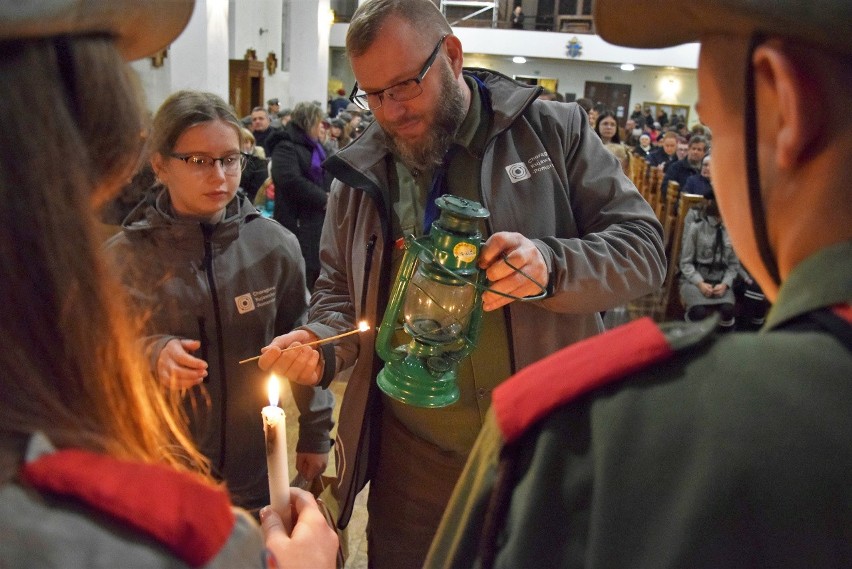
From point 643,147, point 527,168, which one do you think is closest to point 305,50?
point 643,147

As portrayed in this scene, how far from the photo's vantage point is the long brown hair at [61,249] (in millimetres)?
633

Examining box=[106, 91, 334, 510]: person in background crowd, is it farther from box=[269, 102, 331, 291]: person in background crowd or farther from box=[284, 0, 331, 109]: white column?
box=[284, 0, 331, 109]: white column

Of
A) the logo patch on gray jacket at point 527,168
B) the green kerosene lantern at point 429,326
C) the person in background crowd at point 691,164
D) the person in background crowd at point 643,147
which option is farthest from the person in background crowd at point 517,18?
the green kerosene lantern at point 429,326

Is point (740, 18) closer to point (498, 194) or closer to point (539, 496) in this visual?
point (539, 496)

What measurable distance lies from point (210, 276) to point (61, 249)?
1.46 meters

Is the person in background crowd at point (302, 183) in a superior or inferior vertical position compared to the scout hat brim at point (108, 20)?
inferior

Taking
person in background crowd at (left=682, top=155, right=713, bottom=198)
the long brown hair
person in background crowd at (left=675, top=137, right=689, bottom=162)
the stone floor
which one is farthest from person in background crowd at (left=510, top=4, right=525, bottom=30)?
the long brown hair

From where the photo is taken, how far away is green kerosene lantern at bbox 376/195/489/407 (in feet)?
5.17

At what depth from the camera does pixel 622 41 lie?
33.9 inches

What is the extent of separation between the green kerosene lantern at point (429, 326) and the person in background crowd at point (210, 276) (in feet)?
1.90

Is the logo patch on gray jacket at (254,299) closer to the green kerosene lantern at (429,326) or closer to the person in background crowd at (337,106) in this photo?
the green kerosene lantern at (429,326)

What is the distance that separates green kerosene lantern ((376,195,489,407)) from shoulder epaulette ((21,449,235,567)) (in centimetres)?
97

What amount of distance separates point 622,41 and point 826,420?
494 millimetres

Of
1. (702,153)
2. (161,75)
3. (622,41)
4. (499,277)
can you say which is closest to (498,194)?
(499,277)
